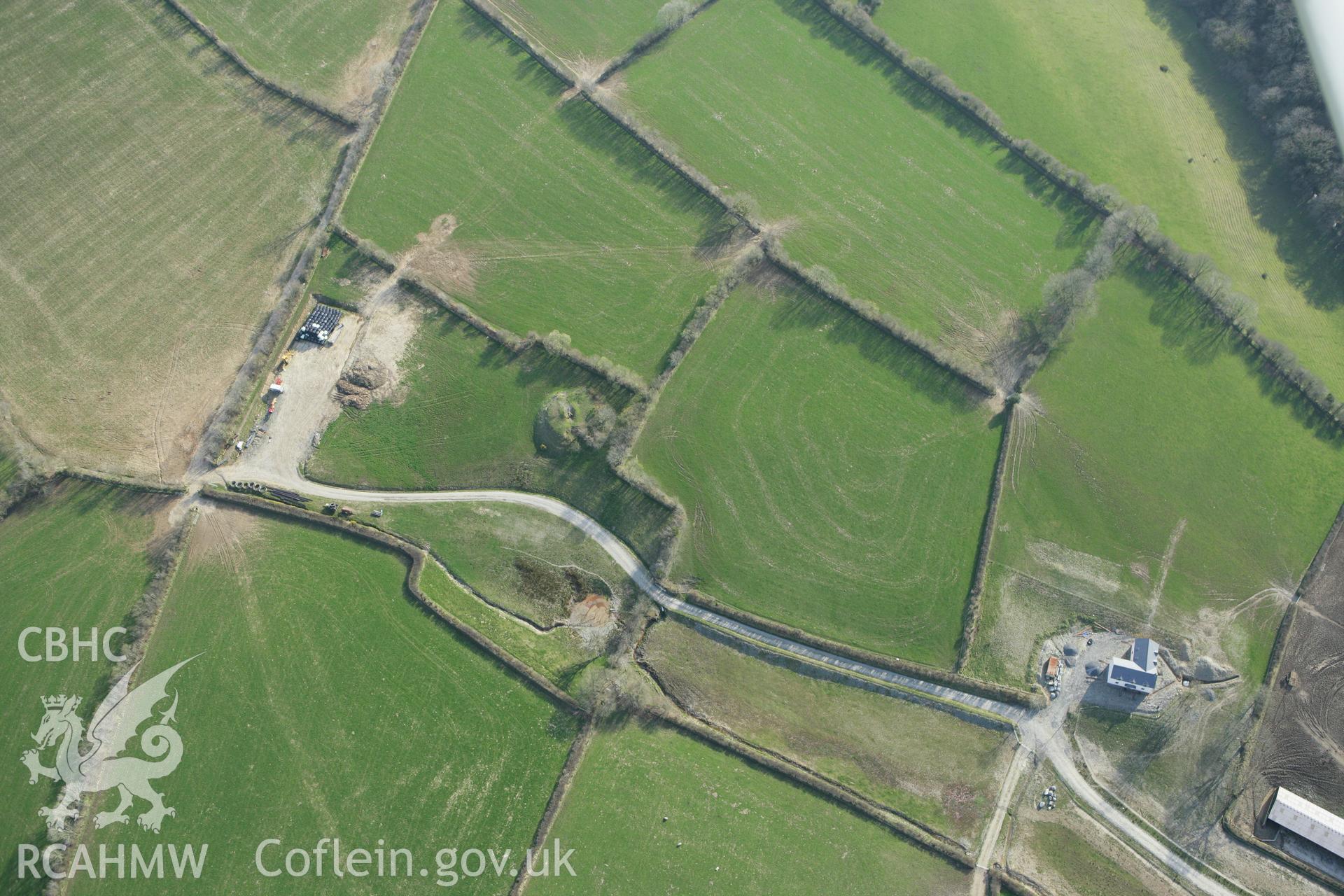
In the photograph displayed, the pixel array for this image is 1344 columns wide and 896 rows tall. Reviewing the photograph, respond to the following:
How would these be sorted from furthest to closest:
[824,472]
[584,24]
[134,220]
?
[584,24]
[134,220]
[824,472]

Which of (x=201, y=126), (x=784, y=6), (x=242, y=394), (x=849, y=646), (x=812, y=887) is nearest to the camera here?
(x=812, y=887)

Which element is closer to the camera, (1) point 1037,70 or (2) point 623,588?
(2) point 623,588

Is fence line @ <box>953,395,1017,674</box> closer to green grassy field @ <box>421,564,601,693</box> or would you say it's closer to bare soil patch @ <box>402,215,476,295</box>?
green grassy field @ <box>421,564,601,693</box>

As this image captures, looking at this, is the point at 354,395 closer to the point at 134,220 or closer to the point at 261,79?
the point at 134,220

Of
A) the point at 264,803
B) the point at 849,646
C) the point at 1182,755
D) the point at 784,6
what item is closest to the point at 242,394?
the point at 264,803

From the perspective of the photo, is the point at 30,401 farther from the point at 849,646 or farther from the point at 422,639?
the point at 849,646

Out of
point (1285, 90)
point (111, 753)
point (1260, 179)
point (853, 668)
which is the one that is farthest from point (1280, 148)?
point (111, 753)

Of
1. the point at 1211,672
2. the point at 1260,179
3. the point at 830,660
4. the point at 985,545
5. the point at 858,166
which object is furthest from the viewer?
the point at 1260,179
